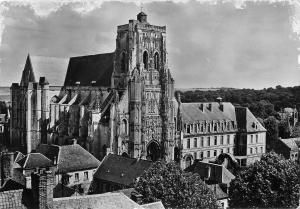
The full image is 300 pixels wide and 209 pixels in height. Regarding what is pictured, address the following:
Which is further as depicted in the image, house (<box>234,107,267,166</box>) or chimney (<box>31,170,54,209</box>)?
house (<box>234,107,267,166</box>)

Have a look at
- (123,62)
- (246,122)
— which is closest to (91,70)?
(123,62)

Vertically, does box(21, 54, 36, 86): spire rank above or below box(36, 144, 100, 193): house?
above

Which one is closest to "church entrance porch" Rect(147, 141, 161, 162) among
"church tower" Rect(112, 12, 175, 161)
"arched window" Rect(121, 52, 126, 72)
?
"church tower" Rect(112, 12, 175, 161)

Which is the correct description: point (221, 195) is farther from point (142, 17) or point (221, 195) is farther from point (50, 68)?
point (50, 68)

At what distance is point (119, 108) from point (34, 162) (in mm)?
21788

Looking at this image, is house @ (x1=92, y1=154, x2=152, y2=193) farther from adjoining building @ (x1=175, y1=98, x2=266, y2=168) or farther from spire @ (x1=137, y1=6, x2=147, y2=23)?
spire @ (x1=137, y1=6, x2=147, y2=23)

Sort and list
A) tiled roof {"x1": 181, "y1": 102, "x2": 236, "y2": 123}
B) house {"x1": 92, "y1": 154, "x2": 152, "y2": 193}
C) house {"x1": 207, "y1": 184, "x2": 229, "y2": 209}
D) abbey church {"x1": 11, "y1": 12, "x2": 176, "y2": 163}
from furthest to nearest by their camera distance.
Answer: tiled roof {"x1": 181, "y1": 102, "x2": 236, "y2": 123} → abbey church {"x1": 11, "y1": 12, "x2": 176, "y2": 163} → house {"x1": 92, "y1": 154, "x2": 152, "y2": 193} → house {"x1": 207, "y1": 184, "x2": 229, "y2": 209}

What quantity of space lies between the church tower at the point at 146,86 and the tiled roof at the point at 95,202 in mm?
39805

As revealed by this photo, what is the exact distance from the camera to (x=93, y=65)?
81.3 meters

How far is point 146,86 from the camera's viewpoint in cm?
7350

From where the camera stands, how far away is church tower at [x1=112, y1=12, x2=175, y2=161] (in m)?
70.9

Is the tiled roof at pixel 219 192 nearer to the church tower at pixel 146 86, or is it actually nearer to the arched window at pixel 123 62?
the church tower at pixel 146 86

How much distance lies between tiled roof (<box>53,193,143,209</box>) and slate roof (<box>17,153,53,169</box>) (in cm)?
2307

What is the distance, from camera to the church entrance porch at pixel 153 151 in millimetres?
74312
